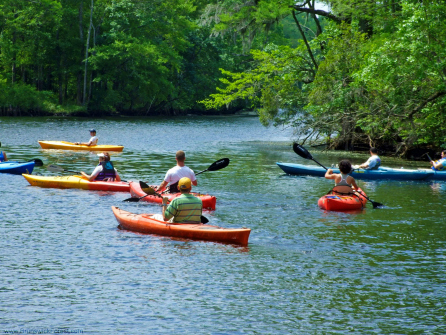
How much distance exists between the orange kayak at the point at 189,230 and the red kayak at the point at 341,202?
413 cm

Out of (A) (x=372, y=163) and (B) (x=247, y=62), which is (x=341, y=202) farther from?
(B) (x=247, y=62)

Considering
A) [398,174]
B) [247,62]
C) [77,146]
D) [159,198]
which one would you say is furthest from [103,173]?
[247,62]

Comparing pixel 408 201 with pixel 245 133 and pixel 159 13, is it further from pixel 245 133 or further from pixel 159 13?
pixel 159 13

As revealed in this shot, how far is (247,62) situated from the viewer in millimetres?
36562

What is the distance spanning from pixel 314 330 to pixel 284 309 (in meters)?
0.76

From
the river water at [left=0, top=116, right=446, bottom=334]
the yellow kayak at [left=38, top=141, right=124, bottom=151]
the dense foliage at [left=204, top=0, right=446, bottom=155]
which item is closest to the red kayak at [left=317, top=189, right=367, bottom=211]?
the river water at [left=0, top=116, right=446, bottom=334]

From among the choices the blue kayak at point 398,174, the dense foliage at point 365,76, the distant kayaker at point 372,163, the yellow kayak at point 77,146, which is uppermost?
the dense foliage at point 365,76

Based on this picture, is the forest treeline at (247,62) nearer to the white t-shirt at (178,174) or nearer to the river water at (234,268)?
the river water at (234,268)

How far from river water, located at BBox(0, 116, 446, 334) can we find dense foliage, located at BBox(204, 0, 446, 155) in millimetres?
5988

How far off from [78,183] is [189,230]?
7114 mm

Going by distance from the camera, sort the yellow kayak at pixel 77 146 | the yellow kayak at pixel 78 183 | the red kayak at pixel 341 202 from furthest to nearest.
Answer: the yellow kayak at pixel 77 146 → the yellow kayak at pixel 78 183 → the red kayak at pixel 341 202

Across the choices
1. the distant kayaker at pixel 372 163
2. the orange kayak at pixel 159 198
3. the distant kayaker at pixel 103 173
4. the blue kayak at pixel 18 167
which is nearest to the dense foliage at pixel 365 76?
the distant kayaker at pixel 372 163

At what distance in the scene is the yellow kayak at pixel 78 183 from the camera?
17094 mm

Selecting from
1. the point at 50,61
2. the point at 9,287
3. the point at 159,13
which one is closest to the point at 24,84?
the point at 50,61
